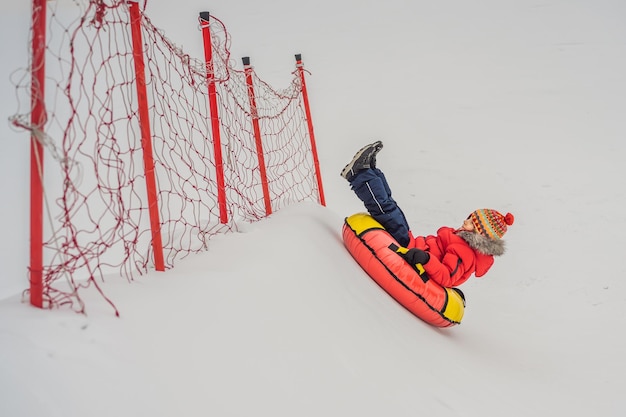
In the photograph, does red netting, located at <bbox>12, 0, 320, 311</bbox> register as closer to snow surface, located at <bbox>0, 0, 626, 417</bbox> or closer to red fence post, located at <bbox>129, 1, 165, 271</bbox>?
red fence post, located at <bbox>129, 1, 165, 271</bbox>

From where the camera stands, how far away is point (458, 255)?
226cm

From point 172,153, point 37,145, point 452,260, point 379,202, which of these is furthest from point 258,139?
point 172,153

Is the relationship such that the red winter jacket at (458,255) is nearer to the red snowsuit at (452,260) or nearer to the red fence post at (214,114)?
the red snowsuit at (452,260)

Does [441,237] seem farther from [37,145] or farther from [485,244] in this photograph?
[37,145]

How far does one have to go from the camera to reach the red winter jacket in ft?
7.26

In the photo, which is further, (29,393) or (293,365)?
(293,365)

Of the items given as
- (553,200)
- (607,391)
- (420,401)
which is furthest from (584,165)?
(420,401)

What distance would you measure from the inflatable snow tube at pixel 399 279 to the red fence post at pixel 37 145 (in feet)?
4.62

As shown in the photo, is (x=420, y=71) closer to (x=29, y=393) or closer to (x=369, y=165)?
(x=369, y=165)

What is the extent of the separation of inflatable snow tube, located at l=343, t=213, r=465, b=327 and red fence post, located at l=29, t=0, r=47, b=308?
1.41 metres

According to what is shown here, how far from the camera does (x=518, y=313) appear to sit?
3.08m

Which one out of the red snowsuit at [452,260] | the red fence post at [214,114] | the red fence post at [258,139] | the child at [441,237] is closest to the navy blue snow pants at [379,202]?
the child at [441,237]

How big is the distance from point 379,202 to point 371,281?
1.16 ft

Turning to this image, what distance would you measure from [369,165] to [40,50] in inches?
60.8
